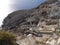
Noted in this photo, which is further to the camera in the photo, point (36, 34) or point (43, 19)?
point (43, 19)

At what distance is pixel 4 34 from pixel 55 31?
3222 centimetres

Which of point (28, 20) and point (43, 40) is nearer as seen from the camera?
point (43, 40)

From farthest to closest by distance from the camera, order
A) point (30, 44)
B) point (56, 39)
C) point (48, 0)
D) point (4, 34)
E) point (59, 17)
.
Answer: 1. point (48, 0)
2. point (59, 17)
3. point (56, 39)
4. point (30, 44)
5. point (4, 34)

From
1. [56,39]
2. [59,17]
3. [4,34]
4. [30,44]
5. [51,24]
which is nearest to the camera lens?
[4,34]

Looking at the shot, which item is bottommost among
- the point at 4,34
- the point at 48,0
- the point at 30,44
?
the point at 30,44

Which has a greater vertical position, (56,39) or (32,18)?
(32,18)

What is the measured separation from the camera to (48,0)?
113m

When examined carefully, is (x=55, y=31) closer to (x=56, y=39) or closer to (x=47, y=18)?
(x=56, y=39)

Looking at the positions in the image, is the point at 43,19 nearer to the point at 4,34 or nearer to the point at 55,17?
the point at 55,17

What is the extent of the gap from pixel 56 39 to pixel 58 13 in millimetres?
30249

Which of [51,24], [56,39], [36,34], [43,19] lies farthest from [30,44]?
[43,19]

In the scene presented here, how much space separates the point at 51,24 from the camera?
73500 mm

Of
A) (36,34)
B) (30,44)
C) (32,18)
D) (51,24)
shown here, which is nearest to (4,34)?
(30,44)

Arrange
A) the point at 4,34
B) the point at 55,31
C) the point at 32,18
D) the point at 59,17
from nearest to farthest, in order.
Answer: the point at 4,34 → the point at 55,31 → the point at 59,17 → the point at 32,18
